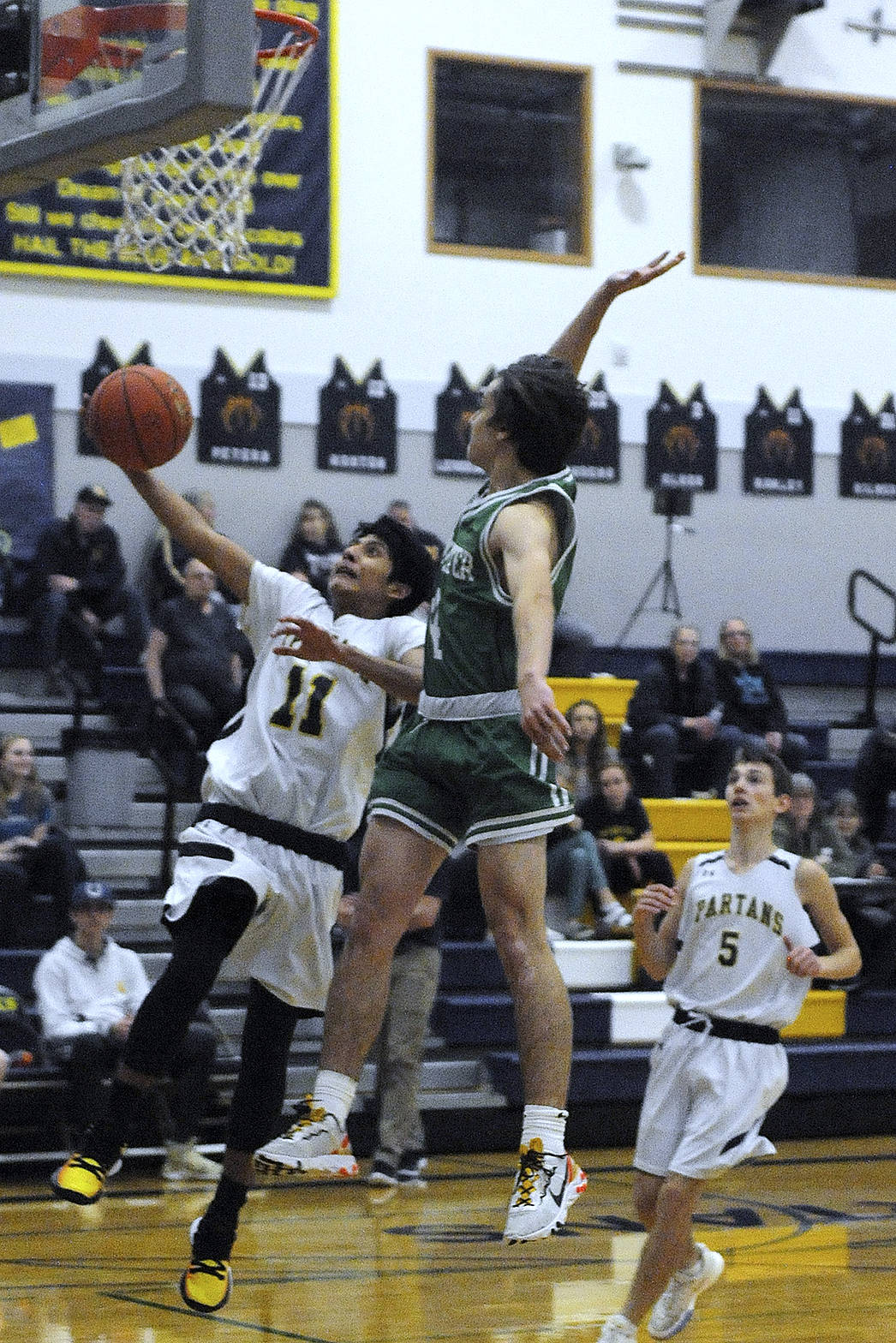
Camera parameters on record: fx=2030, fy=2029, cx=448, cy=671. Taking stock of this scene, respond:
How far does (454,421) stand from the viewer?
49.7ft

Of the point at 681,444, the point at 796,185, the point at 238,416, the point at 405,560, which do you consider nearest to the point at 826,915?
the point at 405,560

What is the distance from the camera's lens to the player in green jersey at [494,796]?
468 cm

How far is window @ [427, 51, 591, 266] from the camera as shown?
50.2 ft

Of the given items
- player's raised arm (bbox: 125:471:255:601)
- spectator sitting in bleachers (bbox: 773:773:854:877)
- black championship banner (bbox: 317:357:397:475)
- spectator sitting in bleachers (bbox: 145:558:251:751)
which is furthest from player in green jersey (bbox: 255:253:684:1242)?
black championship banner (bbox: 317:357:397:475)

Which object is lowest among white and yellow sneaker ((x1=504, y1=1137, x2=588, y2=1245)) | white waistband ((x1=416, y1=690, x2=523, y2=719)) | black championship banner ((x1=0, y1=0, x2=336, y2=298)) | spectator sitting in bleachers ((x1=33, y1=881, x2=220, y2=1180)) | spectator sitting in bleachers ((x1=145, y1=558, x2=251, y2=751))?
spectator sitting in bleachers ((x1=33, y1=881, x2=220, y2=1180))

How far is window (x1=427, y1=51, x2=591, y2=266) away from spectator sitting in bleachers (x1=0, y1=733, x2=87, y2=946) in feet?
21.1

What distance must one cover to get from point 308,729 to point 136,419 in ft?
3.08

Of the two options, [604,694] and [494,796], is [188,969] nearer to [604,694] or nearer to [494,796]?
[494,796]

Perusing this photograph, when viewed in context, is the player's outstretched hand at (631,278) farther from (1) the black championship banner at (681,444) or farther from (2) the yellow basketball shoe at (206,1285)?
(1) the black championship banner at (681,444)

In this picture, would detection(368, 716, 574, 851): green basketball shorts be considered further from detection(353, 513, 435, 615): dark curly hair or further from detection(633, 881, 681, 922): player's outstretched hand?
detection(633, 881, 681, 922): player's outstretched hand

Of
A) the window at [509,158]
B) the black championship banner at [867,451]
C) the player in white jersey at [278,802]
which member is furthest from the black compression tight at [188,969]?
the black championship banner at [867,451]

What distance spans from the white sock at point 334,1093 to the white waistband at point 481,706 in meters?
0.90

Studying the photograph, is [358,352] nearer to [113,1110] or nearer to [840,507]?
[840,507]

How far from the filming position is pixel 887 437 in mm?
16578
